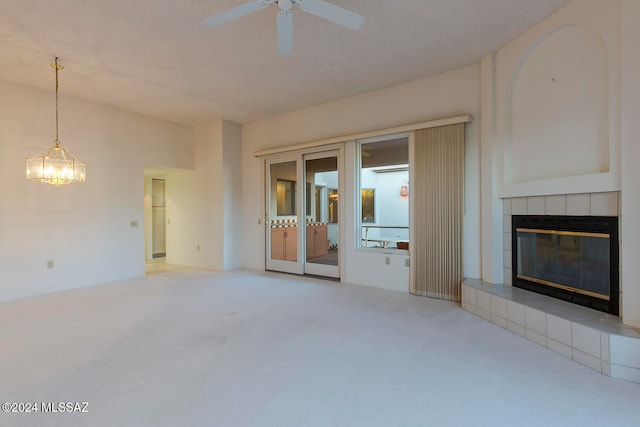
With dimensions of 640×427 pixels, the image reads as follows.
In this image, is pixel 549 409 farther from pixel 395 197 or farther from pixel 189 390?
pixel 395 197

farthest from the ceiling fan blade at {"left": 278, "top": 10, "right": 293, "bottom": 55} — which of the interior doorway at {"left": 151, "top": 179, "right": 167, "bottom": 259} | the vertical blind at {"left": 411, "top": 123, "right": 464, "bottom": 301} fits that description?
the interior doorway at {"left": 151, "top": 179, "right": 167, "bottom": 259}

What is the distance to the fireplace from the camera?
8.38ft

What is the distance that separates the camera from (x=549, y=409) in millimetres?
1785

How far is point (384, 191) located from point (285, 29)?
434 centimetres

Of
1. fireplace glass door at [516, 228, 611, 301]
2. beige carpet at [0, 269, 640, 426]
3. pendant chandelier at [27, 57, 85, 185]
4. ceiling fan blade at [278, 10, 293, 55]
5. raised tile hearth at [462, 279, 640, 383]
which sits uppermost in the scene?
ceiling fan blade at [278, 10, 293, 55]

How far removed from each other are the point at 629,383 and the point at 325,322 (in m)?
2.26

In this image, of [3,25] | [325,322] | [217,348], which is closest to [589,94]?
[325,322]

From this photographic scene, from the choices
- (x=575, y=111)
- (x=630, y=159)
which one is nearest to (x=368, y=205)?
(x=575, y=111)

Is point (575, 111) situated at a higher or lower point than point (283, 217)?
higher

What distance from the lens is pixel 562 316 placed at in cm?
250

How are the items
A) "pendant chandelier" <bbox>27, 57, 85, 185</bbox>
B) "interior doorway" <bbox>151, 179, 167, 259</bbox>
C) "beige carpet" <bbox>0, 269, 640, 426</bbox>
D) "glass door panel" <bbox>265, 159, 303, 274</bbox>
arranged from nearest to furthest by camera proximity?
"beige carpet" <bbox>0, 269, 640, 426</bbox> → "pendant chandelier" <bbox>27, 57, 85, 185</bbox> → "glass door panel" <bbox>265, 159, 303, 274</bbox> → "interior doorway" <bbox>151, 179, 167, 259</bbox>

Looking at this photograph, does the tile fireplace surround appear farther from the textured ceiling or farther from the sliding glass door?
the sliding glass door

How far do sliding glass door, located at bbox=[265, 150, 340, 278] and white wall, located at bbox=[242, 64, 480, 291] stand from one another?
10.4 inches

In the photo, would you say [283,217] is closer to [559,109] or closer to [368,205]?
[368,205]
